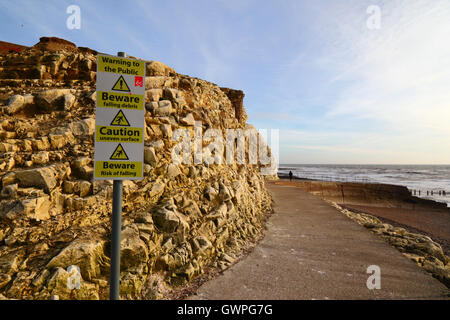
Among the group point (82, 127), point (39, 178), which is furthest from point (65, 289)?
point (82, 127)

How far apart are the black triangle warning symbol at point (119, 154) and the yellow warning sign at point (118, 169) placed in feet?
0.20

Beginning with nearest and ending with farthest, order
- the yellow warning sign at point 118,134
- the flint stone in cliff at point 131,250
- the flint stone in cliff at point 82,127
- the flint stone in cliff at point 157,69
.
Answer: the yellow warning sign at point 118,134, the flint stone in cliff at point 131,250, the flint stone in cliff at point 82,127, the flint stone in cliff at point 157,69

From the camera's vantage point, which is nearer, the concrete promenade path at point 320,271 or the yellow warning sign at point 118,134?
the yellow warning sign at point 118,134

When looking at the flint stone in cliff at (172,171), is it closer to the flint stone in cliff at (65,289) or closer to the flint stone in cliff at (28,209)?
the flint stone in cliff at (28,209)

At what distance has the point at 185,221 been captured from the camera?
19.1ft

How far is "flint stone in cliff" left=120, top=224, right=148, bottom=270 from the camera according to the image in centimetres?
441

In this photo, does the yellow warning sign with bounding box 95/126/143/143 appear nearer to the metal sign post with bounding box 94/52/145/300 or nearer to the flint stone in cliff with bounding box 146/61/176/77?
the metal sign post with bounding box 94/52/145/300

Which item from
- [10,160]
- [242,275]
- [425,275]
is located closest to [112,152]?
[10,160]

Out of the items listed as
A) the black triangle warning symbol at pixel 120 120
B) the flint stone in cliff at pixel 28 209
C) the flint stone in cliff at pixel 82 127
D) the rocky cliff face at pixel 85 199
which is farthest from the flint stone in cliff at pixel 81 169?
the black triangle warning symbol at pixel 120 120

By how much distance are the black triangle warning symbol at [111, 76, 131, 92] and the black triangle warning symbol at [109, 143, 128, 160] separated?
80 centimetres

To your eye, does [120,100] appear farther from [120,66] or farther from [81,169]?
[81,169]

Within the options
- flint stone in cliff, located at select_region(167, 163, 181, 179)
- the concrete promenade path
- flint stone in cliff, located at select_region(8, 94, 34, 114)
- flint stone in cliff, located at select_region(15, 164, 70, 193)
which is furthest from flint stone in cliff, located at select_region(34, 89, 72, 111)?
the concrete promenade path

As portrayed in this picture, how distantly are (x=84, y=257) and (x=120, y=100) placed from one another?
3.23 metres

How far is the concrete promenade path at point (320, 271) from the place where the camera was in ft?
15.3
